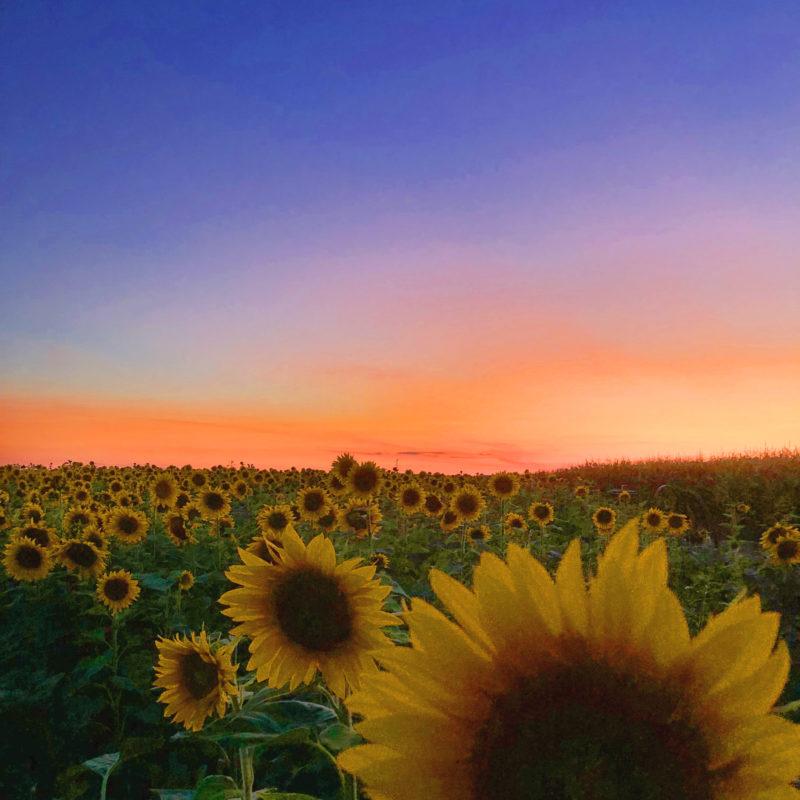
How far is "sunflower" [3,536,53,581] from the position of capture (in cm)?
771

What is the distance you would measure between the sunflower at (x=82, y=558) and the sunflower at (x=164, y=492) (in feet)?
13.5

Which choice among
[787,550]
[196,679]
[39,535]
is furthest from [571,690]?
[787,550]

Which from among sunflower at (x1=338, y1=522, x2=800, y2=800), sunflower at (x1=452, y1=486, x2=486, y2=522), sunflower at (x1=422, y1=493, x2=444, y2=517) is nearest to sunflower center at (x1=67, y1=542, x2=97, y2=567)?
sunflower at (x1=452, y1=486, x2=486, y2=522)

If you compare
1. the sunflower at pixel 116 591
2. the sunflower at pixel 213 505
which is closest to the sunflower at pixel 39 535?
the sunflower at pixel 116 591

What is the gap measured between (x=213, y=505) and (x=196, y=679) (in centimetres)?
748

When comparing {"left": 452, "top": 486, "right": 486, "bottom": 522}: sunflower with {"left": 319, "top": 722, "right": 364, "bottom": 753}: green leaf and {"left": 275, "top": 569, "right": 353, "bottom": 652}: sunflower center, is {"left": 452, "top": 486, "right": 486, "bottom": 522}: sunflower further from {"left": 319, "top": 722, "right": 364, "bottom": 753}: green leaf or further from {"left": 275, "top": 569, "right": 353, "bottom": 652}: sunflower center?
{"left": 319, "top": 722, "right": 364, "bottom": 753}: green leaf

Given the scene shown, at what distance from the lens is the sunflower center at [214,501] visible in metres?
10.4

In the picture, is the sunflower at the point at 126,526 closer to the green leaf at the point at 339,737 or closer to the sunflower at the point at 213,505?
the sunflower at the point at 213,505

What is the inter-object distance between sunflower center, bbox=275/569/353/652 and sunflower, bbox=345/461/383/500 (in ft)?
19.5

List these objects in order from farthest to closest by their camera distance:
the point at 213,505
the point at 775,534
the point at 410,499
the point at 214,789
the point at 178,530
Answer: the point at 410,499 → the point at 775,534 → the point at 213,505 → the point at 178,530 → the point at 214,789

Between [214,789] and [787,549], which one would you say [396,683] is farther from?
[787,549]

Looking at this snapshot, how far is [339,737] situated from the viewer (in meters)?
1.97

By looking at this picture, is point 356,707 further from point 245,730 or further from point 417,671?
point 245,730

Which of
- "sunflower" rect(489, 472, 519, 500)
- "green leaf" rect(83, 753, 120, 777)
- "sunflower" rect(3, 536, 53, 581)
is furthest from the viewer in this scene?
"sunflower" rect(489, 472, 519, 500)
